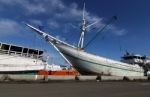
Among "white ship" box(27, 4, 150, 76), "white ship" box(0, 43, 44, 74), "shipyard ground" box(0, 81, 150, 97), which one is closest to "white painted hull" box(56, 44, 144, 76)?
"white ship" box(27, 4, 150, 76)

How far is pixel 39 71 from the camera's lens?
38.3m

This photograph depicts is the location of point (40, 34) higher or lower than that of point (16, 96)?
higher

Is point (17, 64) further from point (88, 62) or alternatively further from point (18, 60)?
point (88, 62)

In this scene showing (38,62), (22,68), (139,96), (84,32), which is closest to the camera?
(139,96)

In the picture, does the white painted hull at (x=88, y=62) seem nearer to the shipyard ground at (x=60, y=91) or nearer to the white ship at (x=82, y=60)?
the white ship at (x=82, y=60)

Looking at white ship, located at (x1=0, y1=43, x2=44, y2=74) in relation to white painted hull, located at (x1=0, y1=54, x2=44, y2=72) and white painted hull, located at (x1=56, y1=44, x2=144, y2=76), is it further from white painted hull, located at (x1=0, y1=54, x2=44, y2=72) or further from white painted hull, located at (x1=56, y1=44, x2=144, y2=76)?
white painted hull, located at (x1=56, y1=44, x2=144, y2=76)

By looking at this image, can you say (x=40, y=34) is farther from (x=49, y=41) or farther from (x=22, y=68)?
(x=22, y=68)

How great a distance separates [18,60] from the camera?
37875 millimetres

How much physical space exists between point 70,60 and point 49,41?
16.3ft

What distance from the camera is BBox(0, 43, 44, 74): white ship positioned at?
36456 millimetres

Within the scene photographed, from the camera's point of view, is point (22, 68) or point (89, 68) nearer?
point (22, 68)

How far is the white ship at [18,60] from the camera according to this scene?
36.5m

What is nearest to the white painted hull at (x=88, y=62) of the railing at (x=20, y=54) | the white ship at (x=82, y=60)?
the white ship at (x=82, y=60)

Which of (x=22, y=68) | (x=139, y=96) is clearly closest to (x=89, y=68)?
(x=22, y=68)
